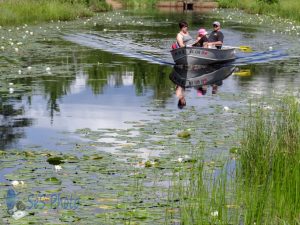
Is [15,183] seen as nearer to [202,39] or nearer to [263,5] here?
[202,39]

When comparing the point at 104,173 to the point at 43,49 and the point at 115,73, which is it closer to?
the point at 115,73

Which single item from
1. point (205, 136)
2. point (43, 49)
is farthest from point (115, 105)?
point (43, 49)

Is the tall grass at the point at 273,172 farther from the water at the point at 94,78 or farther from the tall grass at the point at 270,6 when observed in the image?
the tall grass at the point at 270,6

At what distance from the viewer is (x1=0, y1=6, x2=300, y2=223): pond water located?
14242mm

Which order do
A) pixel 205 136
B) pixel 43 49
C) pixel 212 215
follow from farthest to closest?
pixel 43 49, pixel 205 136, pixel 212 215

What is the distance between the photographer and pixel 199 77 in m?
23.7

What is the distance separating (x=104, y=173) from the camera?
10.4 m

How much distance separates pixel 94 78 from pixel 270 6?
44846 mm

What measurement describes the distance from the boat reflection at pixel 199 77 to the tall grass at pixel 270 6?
86.0 ft

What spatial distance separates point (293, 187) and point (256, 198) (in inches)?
30.5

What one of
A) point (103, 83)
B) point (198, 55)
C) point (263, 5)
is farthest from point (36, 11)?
point (263, 5)

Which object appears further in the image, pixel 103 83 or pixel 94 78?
pixel 94 78

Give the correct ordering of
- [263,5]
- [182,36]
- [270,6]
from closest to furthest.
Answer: [182,36]
[270,6]
[263,5]

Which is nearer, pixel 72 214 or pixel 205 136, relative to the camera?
pixel 72 214
